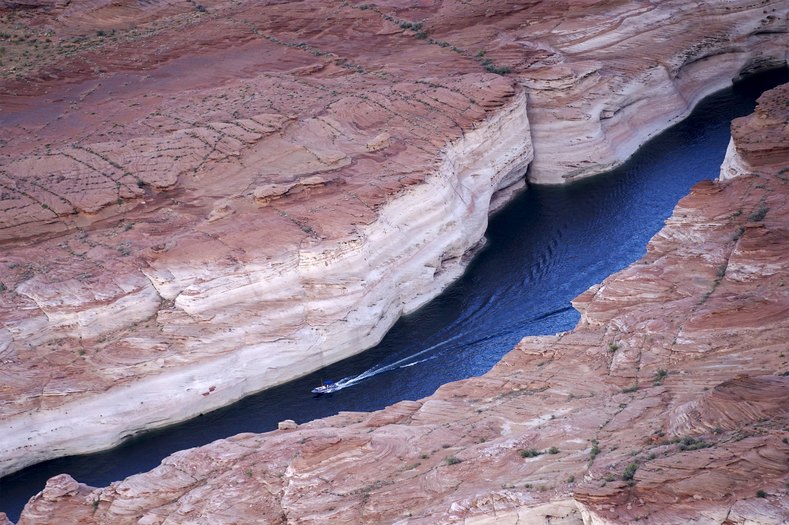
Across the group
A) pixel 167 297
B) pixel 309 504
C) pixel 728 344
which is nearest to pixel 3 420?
pixel 167 297

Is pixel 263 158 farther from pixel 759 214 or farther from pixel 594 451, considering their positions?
pixel 594 451

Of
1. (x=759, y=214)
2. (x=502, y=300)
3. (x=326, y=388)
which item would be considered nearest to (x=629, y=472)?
(x=759, y=214)

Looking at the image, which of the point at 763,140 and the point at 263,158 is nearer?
the point at 763,140

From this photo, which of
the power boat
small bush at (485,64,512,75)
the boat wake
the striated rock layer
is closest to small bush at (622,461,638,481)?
the boat wake

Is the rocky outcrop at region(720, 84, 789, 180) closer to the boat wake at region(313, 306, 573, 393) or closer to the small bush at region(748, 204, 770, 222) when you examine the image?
the small bush at region(748, 204, 770, 222)

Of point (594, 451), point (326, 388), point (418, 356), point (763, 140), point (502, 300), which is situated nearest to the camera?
point (594, 451)

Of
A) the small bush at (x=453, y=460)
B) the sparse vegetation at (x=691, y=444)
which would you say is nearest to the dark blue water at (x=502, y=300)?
the small bush at (x=453, y=460)

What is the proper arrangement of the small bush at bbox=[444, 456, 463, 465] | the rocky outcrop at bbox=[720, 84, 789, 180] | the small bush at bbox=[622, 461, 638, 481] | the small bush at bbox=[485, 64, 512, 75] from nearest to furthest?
the small bush at bbox=[622, 461, 638, 481], the small bush at bbox=[444, 456, 463, 465], the rocky outcrop at bbox=[720, 84, 789, 180], the small bush at bbox=[485, 64, 512, 75]
